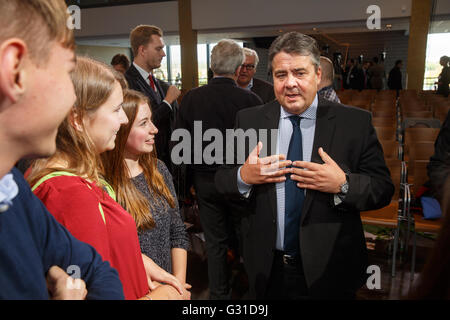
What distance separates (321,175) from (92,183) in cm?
89

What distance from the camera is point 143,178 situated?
5.74 feet

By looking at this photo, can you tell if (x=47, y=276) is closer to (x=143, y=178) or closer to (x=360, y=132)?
(x=143, y=178)

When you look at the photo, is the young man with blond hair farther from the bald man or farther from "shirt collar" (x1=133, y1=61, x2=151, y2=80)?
the bald man

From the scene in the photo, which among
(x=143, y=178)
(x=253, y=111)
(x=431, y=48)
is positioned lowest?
(x=143, y=178)

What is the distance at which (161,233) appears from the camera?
1.67 m

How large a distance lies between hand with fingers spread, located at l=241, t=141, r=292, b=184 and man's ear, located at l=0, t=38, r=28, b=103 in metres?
1.11

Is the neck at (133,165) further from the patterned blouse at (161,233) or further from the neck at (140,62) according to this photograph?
the neck at (140,62)

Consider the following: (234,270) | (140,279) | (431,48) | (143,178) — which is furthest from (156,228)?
(431,48)

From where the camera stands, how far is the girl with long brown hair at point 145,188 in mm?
1584

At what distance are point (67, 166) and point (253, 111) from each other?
1.02 metres

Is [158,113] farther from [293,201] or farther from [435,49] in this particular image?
[435,49]

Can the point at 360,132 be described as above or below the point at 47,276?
above

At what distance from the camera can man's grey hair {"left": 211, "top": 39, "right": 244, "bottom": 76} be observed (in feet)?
9.38
